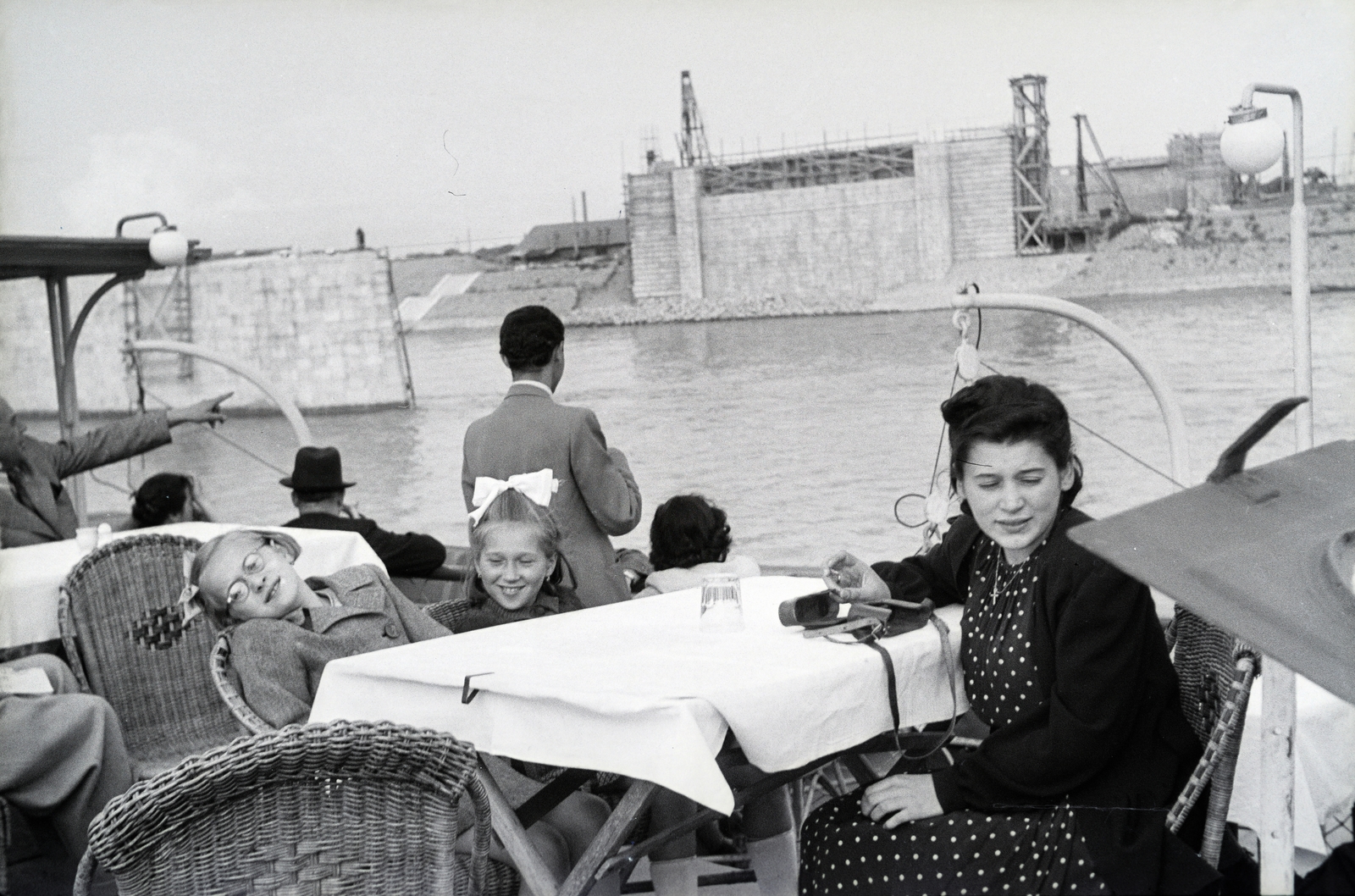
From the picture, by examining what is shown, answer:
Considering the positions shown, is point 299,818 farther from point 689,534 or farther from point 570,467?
point 689,534

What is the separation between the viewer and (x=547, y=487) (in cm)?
309

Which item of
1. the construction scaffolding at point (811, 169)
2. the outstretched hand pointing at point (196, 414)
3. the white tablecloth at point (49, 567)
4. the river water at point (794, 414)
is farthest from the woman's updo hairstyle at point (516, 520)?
the river water at point (794, 414)

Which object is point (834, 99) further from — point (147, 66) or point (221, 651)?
point (221, 651)

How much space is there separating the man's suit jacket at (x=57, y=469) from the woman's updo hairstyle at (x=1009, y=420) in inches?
129

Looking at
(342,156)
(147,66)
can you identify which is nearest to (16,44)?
(147,66)

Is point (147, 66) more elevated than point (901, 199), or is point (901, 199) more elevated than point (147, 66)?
point (147, 66)

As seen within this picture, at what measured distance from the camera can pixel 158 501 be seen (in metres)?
5.00

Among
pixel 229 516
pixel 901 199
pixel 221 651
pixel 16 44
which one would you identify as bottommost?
pixel 229 516

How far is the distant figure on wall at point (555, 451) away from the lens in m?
3.50

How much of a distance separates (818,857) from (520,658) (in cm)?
51

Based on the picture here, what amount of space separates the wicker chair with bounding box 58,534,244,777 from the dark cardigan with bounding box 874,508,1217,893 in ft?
6.29

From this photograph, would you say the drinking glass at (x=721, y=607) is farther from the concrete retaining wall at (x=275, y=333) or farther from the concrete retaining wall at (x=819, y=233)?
the concrete retaining wall at (x=275, y=333)

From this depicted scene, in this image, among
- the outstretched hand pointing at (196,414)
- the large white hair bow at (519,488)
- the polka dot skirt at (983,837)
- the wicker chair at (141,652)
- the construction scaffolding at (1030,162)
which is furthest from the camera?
the construction scaffolding at (1030,162)

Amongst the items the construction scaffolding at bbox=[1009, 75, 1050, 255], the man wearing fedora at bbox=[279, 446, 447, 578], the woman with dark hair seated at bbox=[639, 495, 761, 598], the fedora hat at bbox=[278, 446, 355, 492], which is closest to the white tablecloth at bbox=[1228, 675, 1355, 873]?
the woman with dark hair seated at bbox=[639, 495, 761, 598]
